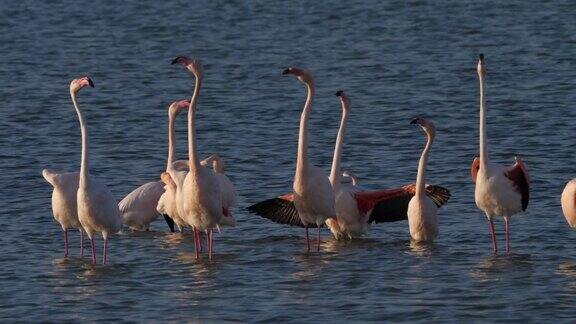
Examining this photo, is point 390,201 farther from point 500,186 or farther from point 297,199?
point 500,186

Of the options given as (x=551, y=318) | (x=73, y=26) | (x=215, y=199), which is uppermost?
(x=73, y=26)

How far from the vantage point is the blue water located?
38.0ft

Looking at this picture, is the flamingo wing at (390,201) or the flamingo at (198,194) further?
the flamingo wing at (390,201)

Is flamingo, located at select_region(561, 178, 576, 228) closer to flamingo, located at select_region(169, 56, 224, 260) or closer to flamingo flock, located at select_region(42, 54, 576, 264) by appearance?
flamingo flock, located at select_region(42, 54, 576, 264)

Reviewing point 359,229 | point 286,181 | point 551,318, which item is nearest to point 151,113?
point 286,181

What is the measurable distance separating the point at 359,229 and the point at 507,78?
9.73 m

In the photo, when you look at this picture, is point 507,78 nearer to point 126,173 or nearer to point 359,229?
point 126,173

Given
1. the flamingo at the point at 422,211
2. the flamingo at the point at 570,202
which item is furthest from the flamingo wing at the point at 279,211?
the flamingo at the point at 570,202

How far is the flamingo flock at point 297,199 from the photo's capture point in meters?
12.5

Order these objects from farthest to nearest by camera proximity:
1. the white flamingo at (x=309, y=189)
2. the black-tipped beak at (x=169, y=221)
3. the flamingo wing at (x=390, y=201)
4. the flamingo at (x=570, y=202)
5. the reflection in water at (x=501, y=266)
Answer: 1. the black-tipped beak at (x=169, y=221)
2. the flamingo wing at (x=390, y=201)
3. the white flamingo at (x=309, y=189)
4. the flamingo at (x=570, y=202)
5. the reflection in water at (x=501, y=266)

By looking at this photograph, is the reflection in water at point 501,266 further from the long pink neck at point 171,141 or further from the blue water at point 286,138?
the long pink neck at point 171,141

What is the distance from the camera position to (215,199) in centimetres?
1255

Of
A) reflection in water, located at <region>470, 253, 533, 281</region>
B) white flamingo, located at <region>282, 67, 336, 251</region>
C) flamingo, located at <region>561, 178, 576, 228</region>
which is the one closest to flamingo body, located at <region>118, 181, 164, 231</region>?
white flamingo, located at <region>282, 67, 336, 251</region>

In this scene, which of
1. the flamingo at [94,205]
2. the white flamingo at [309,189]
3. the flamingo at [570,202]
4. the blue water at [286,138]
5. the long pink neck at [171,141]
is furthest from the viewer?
the long pink neck at [171,141]
